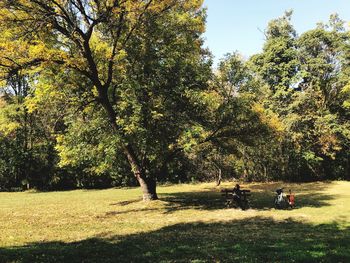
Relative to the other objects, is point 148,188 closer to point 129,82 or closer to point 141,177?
point 141,177

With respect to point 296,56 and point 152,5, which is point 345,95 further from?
point 152,5

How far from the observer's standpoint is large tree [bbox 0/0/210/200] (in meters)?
17.1

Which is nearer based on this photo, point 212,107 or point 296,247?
point 296,247

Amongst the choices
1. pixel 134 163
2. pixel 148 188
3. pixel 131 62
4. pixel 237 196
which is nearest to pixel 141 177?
pixel 148 188

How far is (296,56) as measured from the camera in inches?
1721

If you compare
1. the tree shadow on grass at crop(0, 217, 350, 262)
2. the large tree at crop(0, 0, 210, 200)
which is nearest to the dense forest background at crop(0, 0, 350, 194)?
the large tree at crop(0, 0, 210, 200)

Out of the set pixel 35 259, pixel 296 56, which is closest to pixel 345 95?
pixel 296 56

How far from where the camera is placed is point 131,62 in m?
19.7

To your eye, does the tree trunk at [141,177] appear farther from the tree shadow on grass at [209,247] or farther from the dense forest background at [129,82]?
the tree shadow on grass at [209,247]

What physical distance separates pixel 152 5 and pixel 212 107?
625 centimetres

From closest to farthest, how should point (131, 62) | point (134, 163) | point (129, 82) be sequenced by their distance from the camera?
point (129, 82) < point (131, 62) < point (134, 163)

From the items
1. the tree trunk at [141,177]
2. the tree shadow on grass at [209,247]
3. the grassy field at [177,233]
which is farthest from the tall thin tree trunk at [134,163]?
the tree shadow on grass at [209,247]

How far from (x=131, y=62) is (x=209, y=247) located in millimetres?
12222

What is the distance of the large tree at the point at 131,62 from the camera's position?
17109 millimetres
